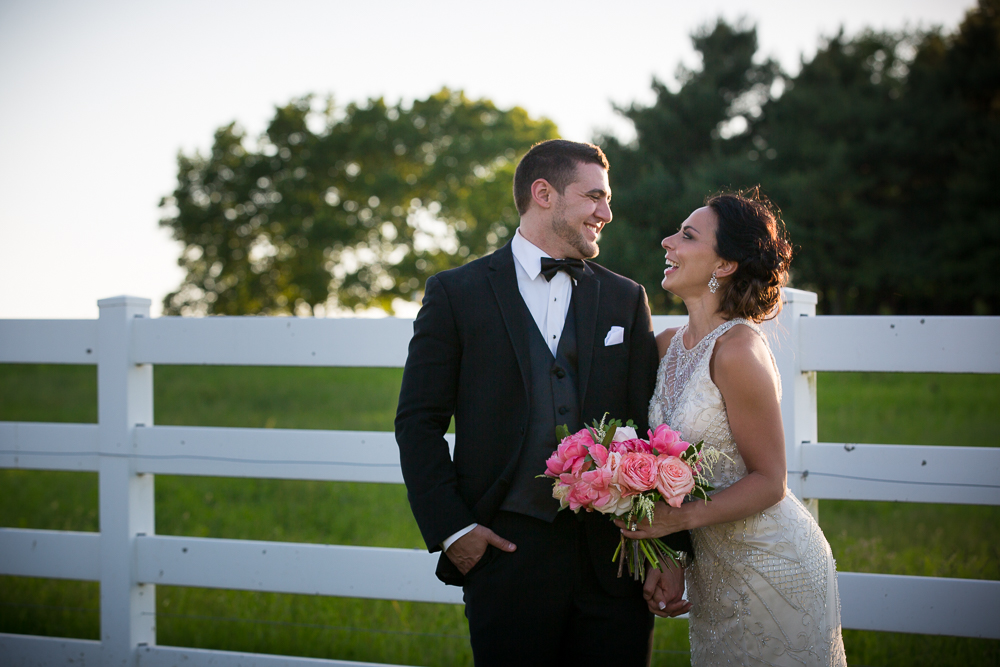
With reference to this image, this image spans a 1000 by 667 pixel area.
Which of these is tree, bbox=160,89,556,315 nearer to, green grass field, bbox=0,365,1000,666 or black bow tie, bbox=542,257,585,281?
green grass field, bbox=0,365,1000,666

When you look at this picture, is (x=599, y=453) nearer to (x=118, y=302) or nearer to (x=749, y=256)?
(x=749, y=256)

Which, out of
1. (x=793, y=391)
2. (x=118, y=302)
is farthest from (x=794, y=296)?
(x=118, y=302)

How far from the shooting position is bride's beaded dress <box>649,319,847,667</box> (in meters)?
2.59

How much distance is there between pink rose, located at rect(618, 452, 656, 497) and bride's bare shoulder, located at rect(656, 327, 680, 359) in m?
0.87

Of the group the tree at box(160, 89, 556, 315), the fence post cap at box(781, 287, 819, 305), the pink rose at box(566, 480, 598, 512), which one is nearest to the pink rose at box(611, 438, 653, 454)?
the pink rose at box(566, 480, 598, 512)

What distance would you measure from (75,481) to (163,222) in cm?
2562

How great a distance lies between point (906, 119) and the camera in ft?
75.0

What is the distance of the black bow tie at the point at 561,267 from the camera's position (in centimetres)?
270

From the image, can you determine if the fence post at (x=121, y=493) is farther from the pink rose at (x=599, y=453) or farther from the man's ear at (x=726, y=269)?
the man's ear at (x=726, y=269)

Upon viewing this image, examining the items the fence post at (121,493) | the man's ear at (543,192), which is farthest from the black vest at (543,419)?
the fence post at (121,493)

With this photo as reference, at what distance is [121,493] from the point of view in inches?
141

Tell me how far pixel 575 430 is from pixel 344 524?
445 cm

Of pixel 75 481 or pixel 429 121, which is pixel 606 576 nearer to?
pixel 75 481

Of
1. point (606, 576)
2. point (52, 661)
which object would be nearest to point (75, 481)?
point (52, 661)
